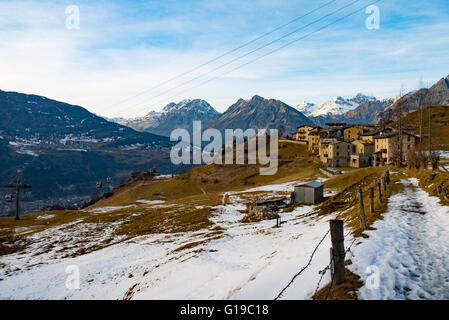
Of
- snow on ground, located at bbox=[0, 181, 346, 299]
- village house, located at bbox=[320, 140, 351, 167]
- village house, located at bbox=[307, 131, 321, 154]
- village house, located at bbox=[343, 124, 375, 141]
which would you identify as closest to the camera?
snow on ground, located at bbox=[0, 181, 346, 299]

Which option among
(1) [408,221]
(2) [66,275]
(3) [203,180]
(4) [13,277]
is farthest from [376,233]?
(3) [203,180]

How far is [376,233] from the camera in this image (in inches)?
669

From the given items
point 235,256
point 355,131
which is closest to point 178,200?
point 235,256

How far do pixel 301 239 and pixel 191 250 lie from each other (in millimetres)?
10432

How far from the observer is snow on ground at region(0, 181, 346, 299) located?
15234mm

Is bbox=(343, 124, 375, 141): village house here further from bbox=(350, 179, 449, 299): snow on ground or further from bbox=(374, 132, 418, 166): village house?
bbox=(350, 179, 449, 299): snow on ground

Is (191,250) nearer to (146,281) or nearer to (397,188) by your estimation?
(146,281)

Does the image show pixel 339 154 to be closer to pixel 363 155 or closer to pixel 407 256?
pixel 363 155

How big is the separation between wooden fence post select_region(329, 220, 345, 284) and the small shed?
38.2 metres

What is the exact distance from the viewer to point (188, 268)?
21.7 m

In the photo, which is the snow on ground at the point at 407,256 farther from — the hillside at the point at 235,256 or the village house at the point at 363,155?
the village house at the point at 363,155

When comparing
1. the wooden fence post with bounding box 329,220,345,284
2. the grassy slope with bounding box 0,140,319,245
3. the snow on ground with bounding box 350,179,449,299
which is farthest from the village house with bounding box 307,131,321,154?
the wooden fence post with bounding box 329,220,345,284

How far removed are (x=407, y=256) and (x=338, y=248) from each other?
5.98 meters
